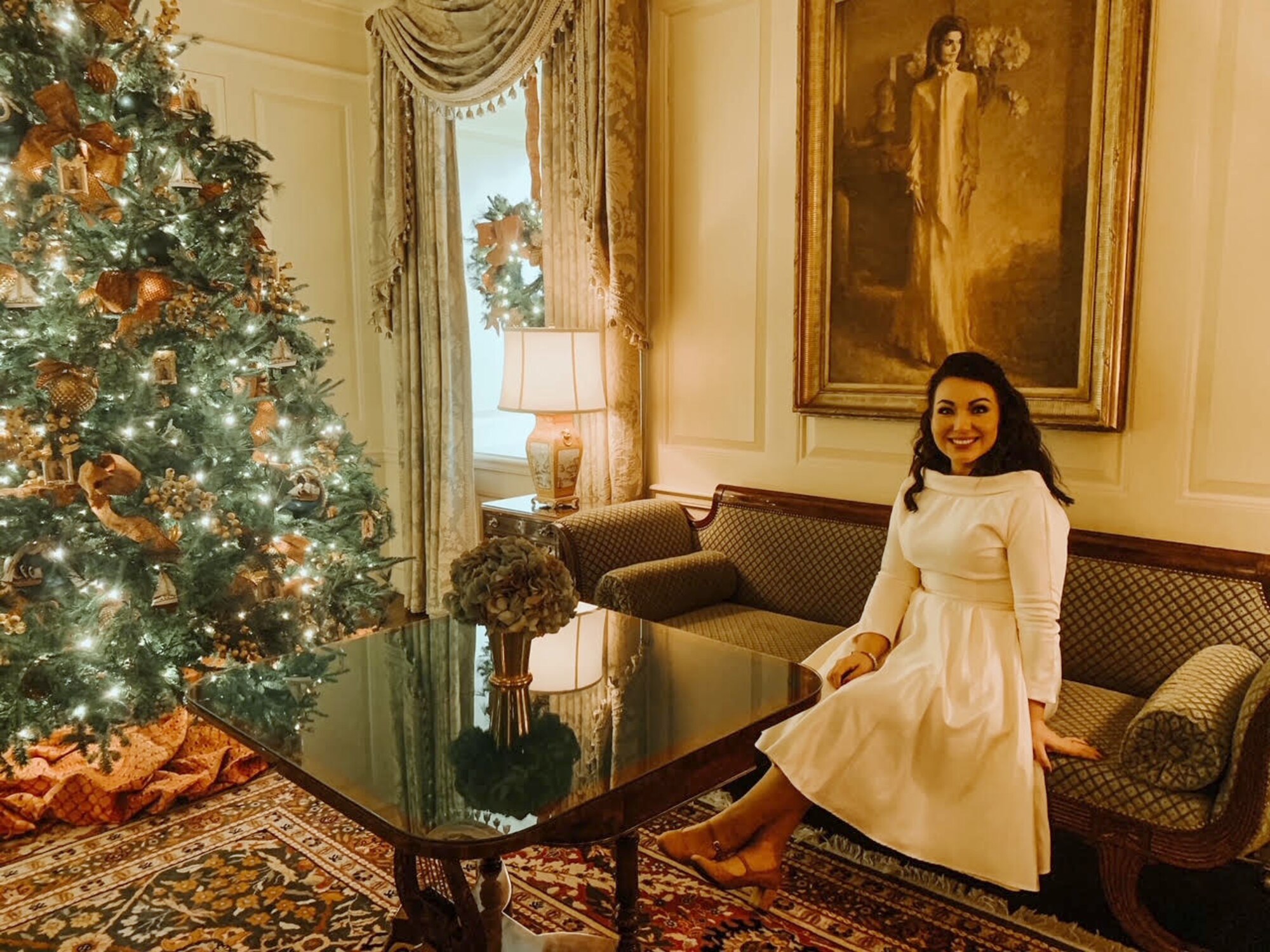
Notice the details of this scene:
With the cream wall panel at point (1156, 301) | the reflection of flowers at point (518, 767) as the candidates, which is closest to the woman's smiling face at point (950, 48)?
the cream wall panel at point (1156, 301)

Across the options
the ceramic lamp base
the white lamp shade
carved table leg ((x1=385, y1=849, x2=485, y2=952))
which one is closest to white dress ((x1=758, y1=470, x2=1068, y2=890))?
carved table leg ((x1=385, y1=849, x2=485, y2=952))

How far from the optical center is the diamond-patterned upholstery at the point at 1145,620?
2400mm

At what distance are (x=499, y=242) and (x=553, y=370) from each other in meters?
1.65

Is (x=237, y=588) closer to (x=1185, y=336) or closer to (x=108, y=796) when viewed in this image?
(x=108, y=796)

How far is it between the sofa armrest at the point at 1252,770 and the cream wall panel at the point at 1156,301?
0.80m

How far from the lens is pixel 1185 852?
196cm

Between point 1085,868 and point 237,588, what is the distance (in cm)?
257

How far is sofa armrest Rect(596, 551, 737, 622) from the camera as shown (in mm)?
3018

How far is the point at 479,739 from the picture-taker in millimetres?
1795

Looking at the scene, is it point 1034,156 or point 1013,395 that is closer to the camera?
point 1013,395

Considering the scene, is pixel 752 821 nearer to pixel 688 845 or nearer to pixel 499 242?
pixel 688 845

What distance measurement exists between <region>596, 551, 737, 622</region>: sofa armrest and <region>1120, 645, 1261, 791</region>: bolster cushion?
140cm

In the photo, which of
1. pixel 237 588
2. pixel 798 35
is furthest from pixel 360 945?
pixel 798 35

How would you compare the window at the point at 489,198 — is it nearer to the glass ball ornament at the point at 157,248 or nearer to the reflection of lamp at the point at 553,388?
the reflection of lamp at the point at 553,388
